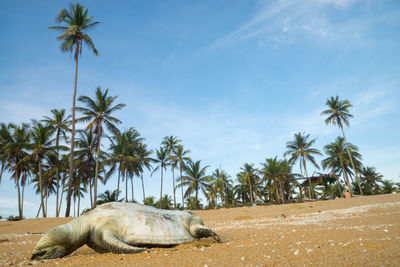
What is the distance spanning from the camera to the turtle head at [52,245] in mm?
4105

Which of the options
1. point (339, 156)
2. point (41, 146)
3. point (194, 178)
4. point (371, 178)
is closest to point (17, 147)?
point (41, 146)

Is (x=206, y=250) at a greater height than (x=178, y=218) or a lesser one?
lesser

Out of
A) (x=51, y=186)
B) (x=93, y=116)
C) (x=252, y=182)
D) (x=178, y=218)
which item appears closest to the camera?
(x=178, y=218)

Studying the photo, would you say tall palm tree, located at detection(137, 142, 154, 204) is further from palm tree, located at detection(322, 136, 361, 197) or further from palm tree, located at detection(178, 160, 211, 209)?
palm tree, located at detection(322, 136, 361, 197)

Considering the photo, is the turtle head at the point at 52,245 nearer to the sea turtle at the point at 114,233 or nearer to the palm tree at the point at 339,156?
the sea turtle at the point at 114,233

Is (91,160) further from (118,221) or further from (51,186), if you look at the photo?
(118,221)

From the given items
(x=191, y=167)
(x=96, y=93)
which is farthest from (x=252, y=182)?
(x=96, y=93)

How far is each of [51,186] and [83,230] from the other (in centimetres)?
4298

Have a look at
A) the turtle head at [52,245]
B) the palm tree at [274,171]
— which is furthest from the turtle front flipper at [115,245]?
the palm tree at [274,171]

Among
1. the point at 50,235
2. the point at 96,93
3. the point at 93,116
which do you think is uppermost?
the point at 96,93

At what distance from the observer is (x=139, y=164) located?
132ft

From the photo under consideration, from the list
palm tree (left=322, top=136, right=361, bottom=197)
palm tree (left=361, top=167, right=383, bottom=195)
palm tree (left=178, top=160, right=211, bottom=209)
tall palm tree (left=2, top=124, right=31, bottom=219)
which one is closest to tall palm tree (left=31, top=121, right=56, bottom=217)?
tall palm tree (left=2, top=124, right=31, bottom=219)

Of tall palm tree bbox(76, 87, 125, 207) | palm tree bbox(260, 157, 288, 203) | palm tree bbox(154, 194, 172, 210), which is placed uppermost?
tall palm tree bbox(76, 87, 125, 207)

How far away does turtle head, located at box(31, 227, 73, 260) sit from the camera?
13.5 ft
